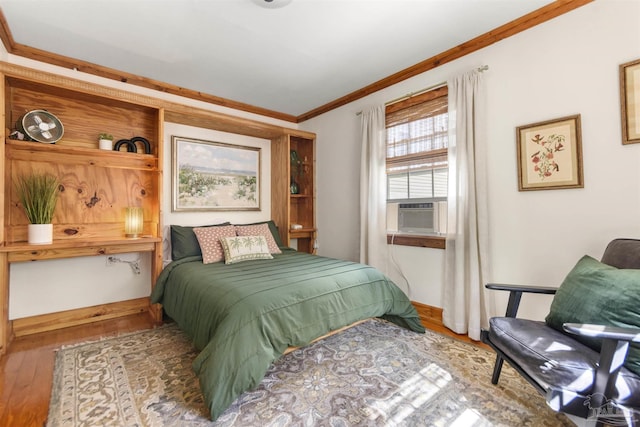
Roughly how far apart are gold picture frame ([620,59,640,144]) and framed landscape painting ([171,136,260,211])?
11.6 feet

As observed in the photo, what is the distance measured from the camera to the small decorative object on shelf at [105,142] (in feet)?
8.96

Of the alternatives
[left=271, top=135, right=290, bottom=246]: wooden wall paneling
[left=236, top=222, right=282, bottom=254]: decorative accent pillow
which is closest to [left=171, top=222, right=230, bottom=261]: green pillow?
[left=236, top=222, right=282, bottom=254]: decorative accent pillow

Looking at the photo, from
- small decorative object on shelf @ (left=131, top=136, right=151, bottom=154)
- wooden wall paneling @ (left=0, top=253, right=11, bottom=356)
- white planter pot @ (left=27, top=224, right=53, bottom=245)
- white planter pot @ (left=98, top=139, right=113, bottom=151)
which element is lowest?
wooden wall paneling @ (left=0, top=253, right=11, bottom=356)

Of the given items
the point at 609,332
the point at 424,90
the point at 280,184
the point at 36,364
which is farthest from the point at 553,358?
the point at 280,184

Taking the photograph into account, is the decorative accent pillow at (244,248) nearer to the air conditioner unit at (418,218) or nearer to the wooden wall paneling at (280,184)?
the wooden wall paneling at (280,184)

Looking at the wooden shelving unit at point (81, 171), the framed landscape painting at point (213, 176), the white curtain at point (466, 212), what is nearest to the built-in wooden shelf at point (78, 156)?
the wooden shelving unit at point (81, 171)

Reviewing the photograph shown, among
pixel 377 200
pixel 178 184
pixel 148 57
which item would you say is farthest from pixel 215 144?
pixel 377 200

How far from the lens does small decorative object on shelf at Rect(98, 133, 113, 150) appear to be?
2730 mm

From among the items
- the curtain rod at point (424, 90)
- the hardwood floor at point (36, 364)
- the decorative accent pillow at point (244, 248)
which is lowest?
the hardwood floor at point (36, 364)

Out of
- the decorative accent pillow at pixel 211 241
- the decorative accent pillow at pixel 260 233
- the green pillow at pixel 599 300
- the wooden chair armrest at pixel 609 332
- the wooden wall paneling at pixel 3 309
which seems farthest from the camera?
the decorative accent pillow at pixel 260 233

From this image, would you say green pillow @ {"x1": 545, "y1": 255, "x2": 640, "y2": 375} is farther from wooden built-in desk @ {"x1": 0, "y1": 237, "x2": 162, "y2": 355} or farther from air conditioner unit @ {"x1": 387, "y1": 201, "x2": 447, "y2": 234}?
wooden built-in desk @ {"x1": 0, "y1": 237, "x2": 162, "y2": 355}

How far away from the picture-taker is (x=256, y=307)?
5.54 feet

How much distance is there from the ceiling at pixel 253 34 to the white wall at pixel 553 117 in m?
0.28

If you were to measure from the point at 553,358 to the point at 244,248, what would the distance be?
97.4 inches
